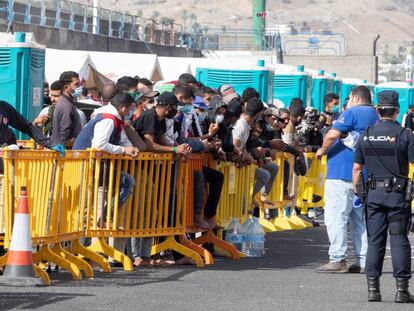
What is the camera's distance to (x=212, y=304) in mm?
11336

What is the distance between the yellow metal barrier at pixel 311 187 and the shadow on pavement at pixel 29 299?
11.2 metres

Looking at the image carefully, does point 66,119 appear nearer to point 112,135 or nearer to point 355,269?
point 112,135

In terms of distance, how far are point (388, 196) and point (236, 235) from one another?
462cm

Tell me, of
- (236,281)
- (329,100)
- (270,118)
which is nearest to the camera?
(236,281)

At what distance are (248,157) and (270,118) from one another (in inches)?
105

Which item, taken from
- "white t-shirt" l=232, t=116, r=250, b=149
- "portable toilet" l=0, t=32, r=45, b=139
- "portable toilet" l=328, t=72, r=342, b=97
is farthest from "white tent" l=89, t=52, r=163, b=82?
"portable toilet" l=328, t=72, r=342, b=97

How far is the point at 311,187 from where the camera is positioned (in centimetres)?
2289

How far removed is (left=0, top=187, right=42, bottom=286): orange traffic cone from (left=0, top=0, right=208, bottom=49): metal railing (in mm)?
21592

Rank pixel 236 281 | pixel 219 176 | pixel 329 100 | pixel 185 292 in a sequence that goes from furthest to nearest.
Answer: pixel 329 100 < pixel 219 176 < pixel 236 281 < pixel 185 292

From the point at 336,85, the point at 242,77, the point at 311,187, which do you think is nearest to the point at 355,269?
the point at 311,187

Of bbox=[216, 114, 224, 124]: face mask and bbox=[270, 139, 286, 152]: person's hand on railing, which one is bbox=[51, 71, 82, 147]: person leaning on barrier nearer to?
bbox=[216, 114, 224, 124]: face mask

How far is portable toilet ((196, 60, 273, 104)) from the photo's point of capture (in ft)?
90.4

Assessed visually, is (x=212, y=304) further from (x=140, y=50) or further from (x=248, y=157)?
(x=140, y=50)

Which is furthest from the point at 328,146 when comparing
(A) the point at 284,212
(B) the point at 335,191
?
(A) the point at 284,212
